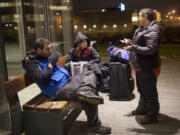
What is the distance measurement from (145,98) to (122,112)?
2.10 feet

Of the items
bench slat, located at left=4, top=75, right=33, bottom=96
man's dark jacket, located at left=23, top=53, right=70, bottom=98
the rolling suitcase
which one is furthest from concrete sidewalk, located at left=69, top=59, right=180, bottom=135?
bench slat, located at left=4, top=75, right=33, bottom=96

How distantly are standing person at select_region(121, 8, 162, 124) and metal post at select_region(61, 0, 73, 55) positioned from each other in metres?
2.86

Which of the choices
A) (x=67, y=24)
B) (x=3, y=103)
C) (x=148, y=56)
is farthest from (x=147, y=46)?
(x=67, y=24)

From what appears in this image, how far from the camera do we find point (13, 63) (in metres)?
10.4

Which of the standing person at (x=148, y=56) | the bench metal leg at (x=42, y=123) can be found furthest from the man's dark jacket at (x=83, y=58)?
the bench metal leg at (x=42, y=123)

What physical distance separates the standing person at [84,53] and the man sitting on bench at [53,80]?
1.54 ft

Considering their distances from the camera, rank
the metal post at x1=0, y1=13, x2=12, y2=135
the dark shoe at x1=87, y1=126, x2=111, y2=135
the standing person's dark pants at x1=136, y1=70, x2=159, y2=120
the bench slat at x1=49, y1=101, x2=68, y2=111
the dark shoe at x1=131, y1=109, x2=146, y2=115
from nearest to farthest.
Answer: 1. the metal post at x1=0, y1=13, x2=12, y2=135
2. the bench slat at x1=49, y1=101, x2=68, y2=111
3. the dark shoe at x1=87, y1=126, x2=111, y2=135
4. the standing person's dark pants at x1=136, y1=70, x2=159, y2=120
5. the dark shoe at x1=131, y1=109, x2=146, y2=115

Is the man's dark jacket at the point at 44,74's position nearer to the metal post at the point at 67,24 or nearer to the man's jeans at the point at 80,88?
the man's jeans at the point at 80,88

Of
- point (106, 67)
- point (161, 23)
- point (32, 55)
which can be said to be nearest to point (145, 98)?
point (161, 23)

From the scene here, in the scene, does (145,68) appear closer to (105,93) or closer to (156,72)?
(156,72)

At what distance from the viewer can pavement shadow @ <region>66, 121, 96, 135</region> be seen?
131 inches

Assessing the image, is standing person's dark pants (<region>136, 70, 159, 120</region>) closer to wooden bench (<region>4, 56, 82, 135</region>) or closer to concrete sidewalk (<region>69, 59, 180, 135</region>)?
concrete sidewalk (<region>69, 59, 180, 135</region>)

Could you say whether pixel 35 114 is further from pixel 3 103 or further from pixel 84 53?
→ pixel 84 53

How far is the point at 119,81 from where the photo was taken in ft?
14.9
